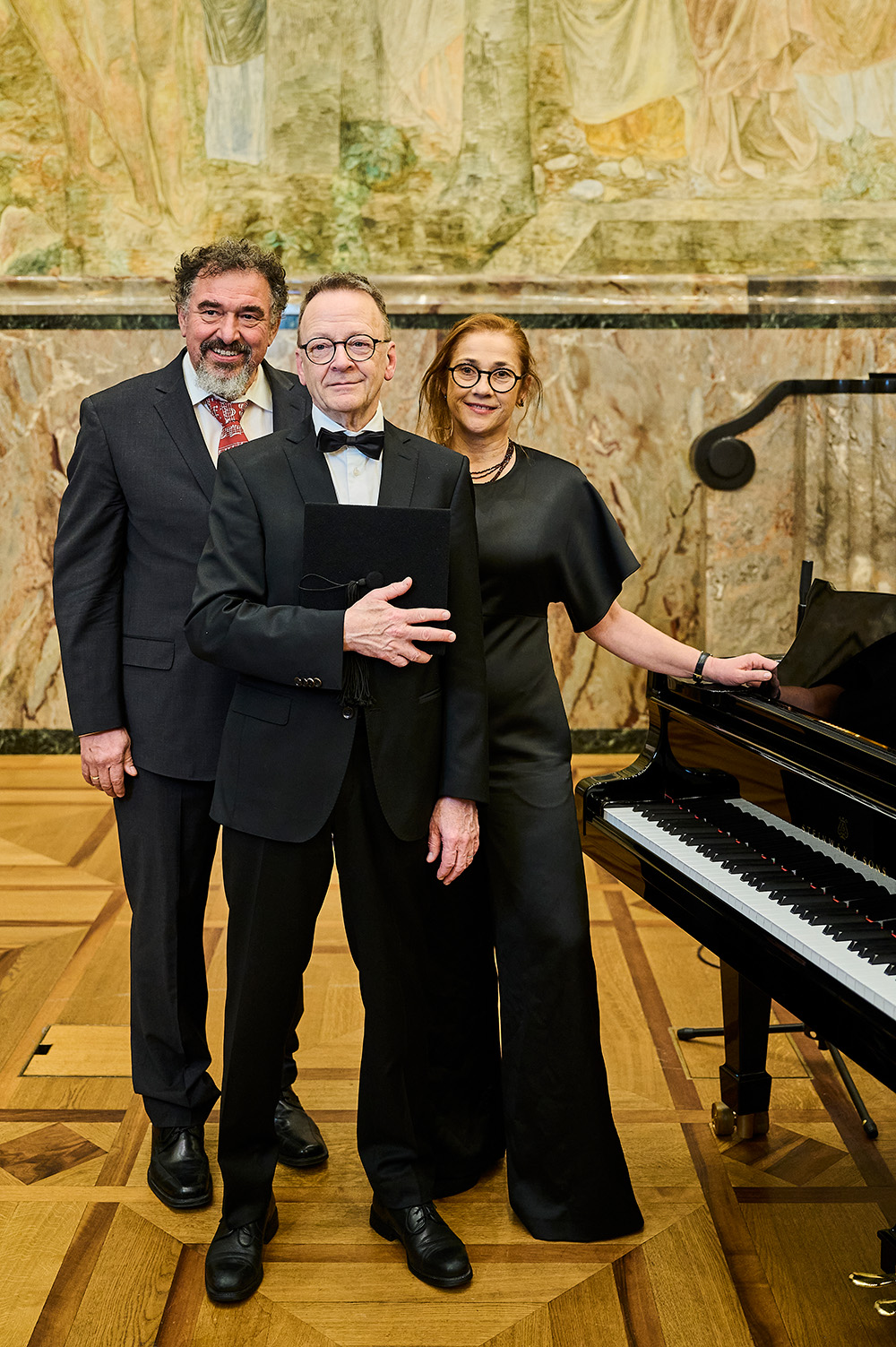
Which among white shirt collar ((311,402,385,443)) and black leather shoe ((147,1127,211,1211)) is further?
black leather shoe ((147,1127,211,1211))

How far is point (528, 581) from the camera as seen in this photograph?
7.95ft

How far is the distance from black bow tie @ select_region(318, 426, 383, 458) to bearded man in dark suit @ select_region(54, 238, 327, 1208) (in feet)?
1.37

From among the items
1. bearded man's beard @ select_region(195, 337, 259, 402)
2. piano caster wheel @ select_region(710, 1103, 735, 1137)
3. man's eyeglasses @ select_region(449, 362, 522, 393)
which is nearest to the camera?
man's eyeglasses @ select_region(449, 362, 522, 393)

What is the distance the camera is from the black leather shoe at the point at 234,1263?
2270 mm

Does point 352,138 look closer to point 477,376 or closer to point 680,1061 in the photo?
point 477,376

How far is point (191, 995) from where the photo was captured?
265 cm

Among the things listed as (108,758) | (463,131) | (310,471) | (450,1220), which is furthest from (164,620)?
(463,131)

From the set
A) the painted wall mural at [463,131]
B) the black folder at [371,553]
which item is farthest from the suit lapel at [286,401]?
the painted wall mural at [463,131]

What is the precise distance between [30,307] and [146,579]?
13.3 feet

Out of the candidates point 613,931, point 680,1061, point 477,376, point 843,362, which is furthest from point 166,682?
point 843,362

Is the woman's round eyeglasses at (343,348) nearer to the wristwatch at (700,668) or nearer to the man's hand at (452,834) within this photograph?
the man's hand at (452,834)

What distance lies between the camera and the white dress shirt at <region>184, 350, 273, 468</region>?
8.36 ft

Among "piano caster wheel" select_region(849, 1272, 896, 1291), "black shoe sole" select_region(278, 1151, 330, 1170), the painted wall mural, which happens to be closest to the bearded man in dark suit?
"black shoe sole" select_region(278, 1151, 330, 1170)

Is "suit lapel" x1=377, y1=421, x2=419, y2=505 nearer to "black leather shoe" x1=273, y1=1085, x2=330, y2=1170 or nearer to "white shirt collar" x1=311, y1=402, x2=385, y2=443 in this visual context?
"white shirt collar" x1=311, y1=402, x2=385, y2=443
